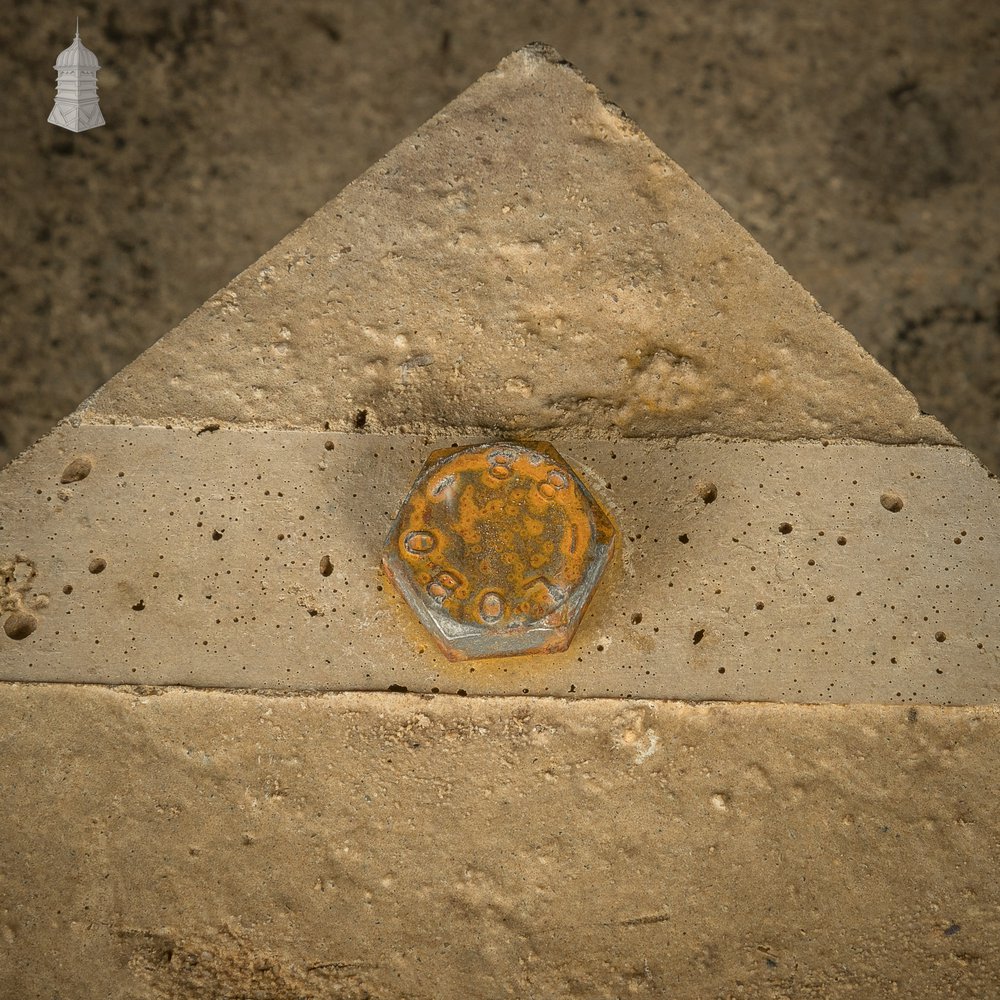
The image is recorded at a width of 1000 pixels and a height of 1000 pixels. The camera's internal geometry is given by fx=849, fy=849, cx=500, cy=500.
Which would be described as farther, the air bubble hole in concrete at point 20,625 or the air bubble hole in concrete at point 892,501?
the air bubble hole in concrete at point 892,501

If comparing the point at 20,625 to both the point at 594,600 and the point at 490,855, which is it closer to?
the point at 490,855

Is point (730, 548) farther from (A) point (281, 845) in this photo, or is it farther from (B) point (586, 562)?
(A) point (281, 845)

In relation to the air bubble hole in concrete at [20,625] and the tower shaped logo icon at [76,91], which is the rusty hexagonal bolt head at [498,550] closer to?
the air bubble hole in concrete at [20,625]

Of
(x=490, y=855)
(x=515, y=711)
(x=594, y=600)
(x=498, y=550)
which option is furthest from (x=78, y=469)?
(x=490, y=855)

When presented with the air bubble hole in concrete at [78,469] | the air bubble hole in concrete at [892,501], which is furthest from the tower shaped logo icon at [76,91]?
the air bubble hole in concrete at [892,501]

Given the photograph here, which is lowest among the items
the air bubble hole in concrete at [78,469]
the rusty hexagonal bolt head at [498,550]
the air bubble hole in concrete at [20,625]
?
the air bubble hole in concrete at [20,625]

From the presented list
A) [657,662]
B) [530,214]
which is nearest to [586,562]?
[657,662]
